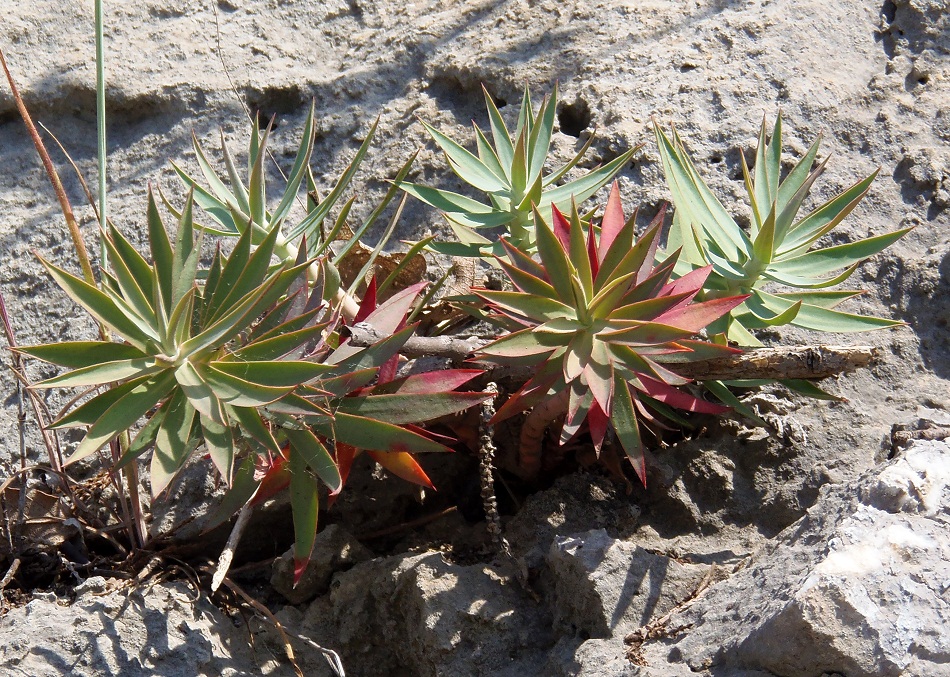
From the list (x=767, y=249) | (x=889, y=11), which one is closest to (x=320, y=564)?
(x=767, y=249)

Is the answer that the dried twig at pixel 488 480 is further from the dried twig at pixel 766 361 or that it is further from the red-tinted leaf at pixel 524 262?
the red-tinted leaf at pixel 524 262

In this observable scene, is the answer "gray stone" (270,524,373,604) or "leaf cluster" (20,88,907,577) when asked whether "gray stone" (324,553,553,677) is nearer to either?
"gray stone" (270,524,373,604)

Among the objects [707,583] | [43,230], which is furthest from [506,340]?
[43,230]

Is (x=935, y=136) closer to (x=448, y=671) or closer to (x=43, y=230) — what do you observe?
(x=448, y=671)

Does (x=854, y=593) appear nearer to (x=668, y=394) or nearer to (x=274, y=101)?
(x=668, y=394)

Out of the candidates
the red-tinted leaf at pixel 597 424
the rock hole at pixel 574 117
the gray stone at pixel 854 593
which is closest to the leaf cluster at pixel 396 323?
the red-tinted leaf at pixel 597 424

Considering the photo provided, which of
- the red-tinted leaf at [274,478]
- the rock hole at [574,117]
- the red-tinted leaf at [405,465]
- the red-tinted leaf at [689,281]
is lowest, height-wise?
the red-tinted leaf at [274,478]
